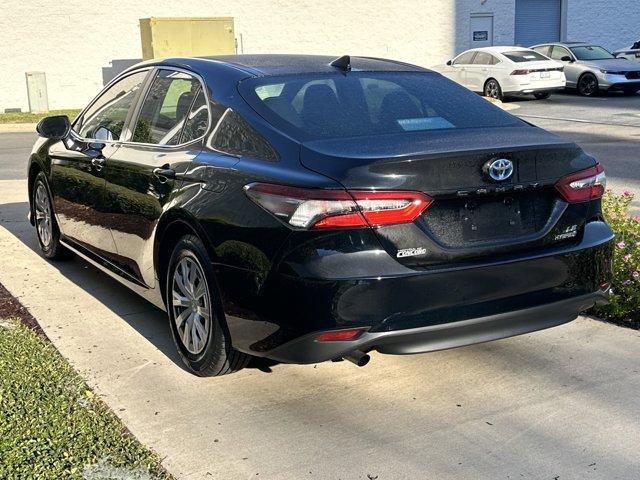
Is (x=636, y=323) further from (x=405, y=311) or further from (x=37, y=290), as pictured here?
(x=37, y=290)

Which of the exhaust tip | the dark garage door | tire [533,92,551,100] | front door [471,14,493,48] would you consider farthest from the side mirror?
the dark garage door

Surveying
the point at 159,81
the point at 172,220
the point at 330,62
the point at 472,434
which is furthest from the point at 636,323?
the point at 159,81

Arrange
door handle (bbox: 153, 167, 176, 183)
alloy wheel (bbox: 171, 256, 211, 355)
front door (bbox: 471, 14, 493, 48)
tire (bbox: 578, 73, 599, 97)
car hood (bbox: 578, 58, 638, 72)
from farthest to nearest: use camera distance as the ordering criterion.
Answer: front door (bbox: 471, 14, 493, 48) < tire (bbox: 578, 73, 599, 97) < car hood (bbox: 578, 58, 638, 72) < door handle (bbox: 153, 167, 176, 183) < alloy wheel (bbox: 171, 256, 211, 355)

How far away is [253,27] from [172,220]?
2472cm

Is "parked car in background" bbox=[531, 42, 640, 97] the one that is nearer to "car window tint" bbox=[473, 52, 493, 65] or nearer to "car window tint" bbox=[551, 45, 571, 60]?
"car window tint" bbox=[551, 45, 571, 60]

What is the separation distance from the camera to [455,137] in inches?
157

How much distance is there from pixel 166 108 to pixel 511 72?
19282 millimetres

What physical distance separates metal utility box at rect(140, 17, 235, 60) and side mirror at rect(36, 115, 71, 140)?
1831cm

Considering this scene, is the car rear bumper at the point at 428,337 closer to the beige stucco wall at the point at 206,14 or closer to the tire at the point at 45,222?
the tire at the point at 45,222

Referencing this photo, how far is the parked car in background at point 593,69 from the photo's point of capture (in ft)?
78.1

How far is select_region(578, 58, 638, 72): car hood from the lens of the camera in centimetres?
2403

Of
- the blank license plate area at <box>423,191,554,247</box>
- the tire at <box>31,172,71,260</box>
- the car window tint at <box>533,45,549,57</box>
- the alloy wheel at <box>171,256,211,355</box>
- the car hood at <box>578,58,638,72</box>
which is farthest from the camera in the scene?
the car window tint at <box>533,45,549,57</box>

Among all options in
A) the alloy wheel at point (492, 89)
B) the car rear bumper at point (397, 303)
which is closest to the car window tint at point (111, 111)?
the car rear bumper at point (397, 303)

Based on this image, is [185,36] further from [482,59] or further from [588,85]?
[588,85]
